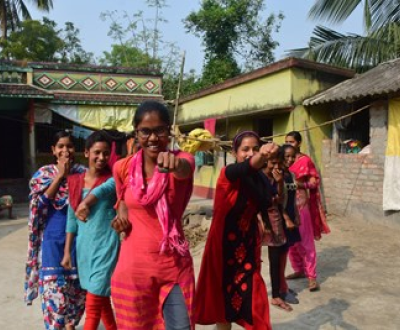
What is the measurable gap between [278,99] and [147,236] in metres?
7.60

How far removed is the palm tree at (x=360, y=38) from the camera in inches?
416

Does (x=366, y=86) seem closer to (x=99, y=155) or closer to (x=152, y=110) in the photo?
(x=99, y=155)

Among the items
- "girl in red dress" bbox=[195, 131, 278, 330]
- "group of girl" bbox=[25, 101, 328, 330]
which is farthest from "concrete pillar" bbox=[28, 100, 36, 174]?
"girl in red dress" bbox=[195, 131, 278, 330]

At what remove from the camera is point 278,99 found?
9070 millimetres

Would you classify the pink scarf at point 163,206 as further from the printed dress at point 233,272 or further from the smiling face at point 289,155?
the smiling face at point 289,155

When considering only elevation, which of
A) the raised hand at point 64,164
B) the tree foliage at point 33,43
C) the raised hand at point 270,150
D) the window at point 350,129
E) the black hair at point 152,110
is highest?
the tree foliage at point 33,43

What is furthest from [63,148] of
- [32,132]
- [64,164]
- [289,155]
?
[32,132]

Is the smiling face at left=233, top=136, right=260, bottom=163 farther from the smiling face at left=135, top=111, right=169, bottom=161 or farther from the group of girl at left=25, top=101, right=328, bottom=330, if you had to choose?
the smiling face at left=135, top=111, right=169, bottom=161

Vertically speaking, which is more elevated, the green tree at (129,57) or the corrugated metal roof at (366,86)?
the green tree at (129,57)

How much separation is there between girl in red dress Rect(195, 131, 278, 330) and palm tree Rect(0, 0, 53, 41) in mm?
18780

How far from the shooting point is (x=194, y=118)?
44.6 ft

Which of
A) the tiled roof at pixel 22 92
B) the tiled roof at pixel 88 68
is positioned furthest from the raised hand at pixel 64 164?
the tiled roof at pixel 88 68

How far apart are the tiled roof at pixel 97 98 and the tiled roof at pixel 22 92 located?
617 millimetres

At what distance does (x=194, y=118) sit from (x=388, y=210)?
7.65m
